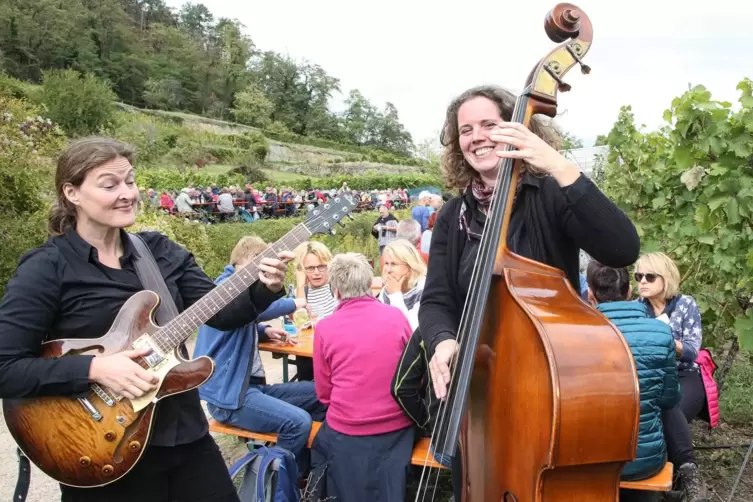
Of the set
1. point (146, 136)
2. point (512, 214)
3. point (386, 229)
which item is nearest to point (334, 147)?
point (146, 136)

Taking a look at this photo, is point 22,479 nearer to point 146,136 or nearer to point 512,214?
point 512,214

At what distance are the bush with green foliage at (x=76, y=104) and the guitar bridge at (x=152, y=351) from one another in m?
42.2

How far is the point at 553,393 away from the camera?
135 cm

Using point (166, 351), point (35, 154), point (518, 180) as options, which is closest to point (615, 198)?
point (518, 180)

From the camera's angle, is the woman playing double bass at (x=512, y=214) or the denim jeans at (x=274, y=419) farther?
the denim jeans at (x=274, y=419)

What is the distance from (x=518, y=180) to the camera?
5.49 feet

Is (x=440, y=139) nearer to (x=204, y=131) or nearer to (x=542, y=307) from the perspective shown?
(x=542, y=307)

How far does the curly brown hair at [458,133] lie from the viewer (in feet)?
5.93

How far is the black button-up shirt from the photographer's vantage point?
71.4 inches

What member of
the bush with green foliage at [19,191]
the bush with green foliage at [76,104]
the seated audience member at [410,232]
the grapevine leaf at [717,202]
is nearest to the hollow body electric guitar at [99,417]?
the grapevine leaf at [717,202]

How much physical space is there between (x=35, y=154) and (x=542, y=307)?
941 cm

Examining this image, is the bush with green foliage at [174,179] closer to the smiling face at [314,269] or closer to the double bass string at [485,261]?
the smiling face at [314,269]

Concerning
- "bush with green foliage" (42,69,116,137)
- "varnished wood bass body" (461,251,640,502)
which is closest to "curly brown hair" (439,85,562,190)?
"varnished wood bass body" (461,251,640,502)

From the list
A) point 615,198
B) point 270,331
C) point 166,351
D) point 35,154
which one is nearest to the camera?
point 166,351
